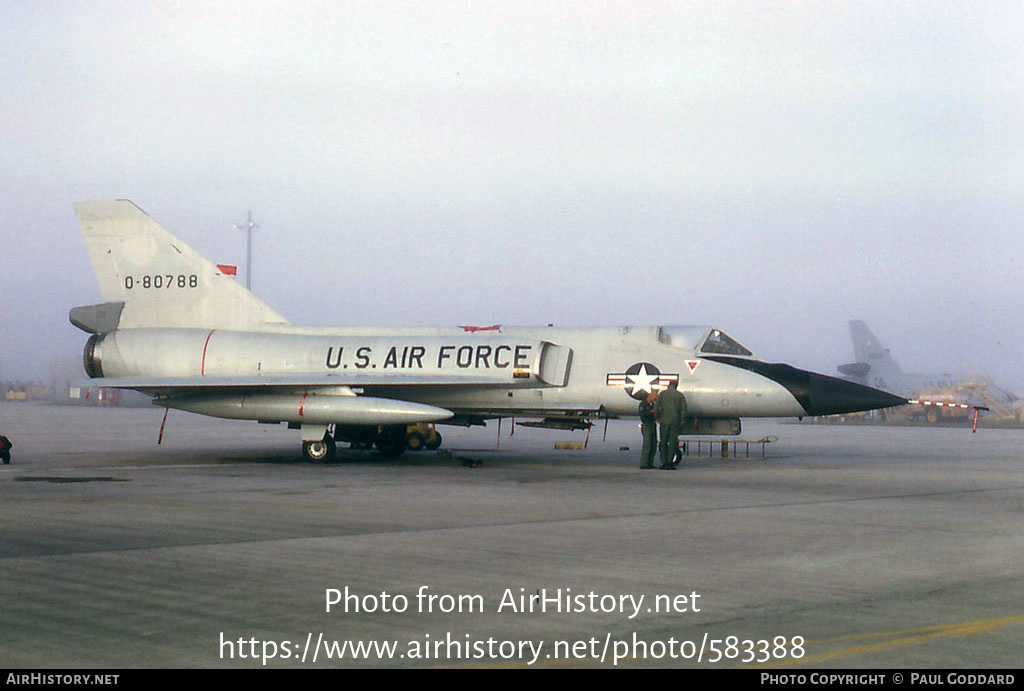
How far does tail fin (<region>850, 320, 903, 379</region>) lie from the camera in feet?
201

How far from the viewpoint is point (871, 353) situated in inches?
2450

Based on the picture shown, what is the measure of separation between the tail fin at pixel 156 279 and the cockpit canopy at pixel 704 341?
7362mm

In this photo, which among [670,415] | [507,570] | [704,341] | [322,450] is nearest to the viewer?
[507,570]

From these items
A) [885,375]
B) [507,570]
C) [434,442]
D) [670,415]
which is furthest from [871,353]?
[507,570]

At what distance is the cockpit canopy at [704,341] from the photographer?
17938 millimetres

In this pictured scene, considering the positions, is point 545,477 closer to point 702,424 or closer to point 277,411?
point 702,424

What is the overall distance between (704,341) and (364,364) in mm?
5974

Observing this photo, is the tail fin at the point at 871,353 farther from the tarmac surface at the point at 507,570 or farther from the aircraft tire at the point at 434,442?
the tarmac surface at the point at 507,570

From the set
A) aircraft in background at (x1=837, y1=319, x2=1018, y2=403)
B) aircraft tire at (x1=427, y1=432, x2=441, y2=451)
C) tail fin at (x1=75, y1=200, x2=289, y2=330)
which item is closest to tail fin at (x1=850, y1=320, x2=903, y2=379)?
aircraft in background at (x1=837, y1=319, x2=1018, y2=403)

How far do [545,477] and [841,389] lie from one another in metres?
5.44

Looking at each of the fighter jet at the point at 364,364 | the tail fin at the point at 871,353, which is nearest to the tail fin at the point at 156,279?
the fighter jet at the point at 364,364

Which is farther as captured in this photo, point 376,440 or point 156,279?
point 376,440

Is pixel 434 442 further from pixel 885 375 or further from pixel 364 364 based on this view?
pixel 885 375

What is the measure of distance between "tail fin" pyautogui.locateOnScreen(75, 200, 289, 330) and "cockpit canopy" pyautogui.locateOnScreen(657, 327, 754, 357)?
290 inches
